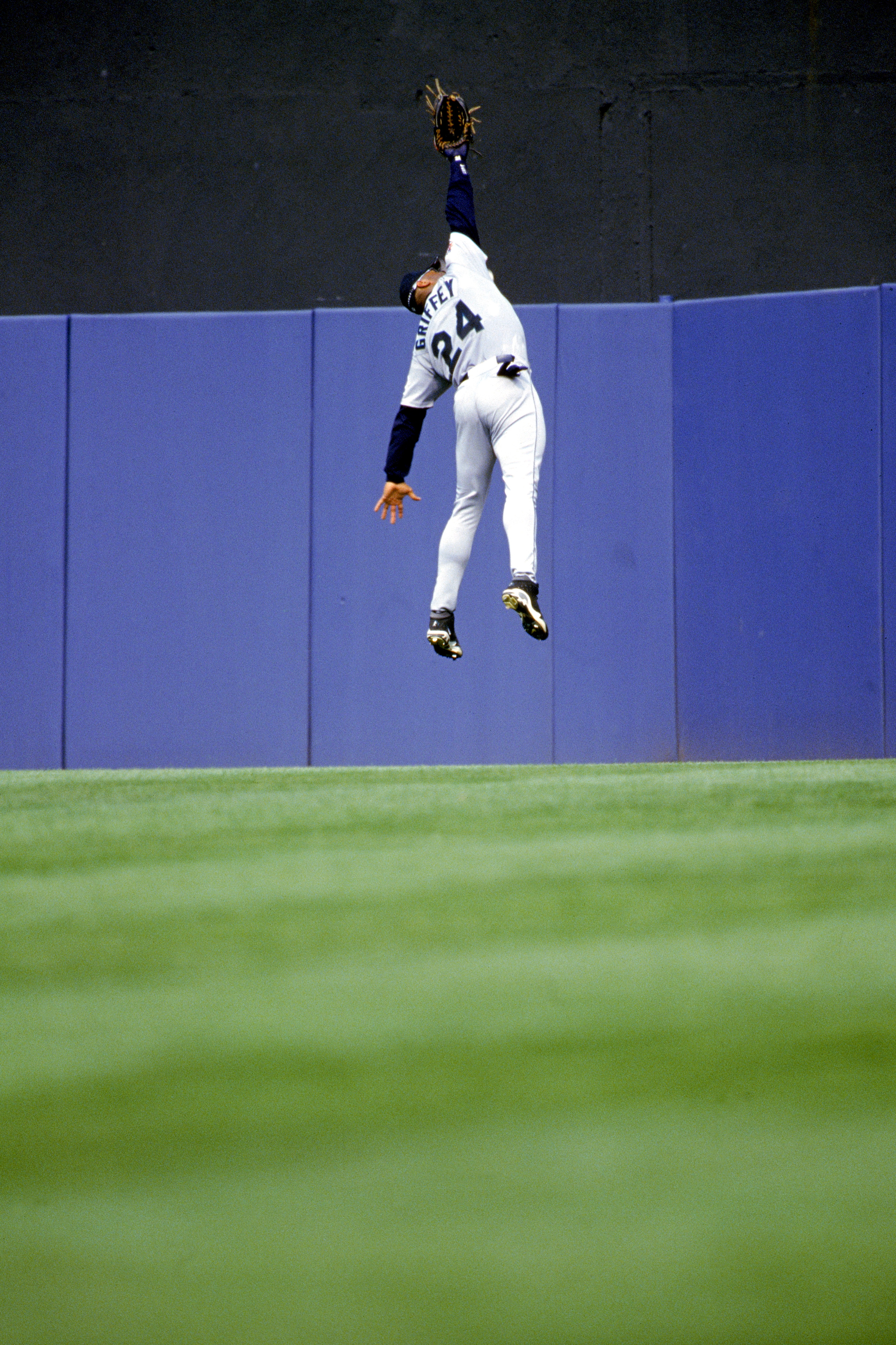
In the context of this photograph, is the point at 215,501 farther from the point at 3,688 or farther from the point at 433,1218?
the point at 433,1218

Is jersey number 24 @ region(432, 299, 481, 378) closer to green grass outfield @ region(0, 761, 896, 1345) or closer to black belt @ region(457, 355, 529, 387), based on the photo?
black belt @ region(457, 355, 529, 387)

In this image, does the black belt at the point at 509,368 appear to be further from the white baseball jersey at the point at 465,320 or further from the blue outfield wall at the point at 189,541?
the blue outfield wall at the point at 189,541

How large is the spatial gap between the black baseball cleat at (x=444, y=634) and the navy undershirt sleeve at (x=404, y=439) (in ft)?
1.45

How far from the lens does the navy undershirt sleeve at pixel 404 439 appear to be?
3.10 metres

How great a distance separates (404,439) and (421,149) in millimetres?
2132

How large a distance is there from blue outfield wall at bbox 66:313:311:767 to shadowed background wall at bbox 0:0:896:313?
0.44 metres

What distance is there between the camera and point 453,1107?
0.48 meters

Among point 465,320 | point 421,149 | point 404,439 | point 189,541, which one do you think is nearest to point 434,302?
point 465,320

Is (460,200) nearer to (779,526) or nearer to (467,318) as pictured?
(467,318)

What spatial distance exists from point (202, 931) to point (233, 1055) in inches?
11.2

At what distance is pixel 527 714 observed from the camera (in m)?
4.29

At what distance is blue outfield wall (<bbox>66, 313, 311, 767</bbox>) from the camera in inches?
171

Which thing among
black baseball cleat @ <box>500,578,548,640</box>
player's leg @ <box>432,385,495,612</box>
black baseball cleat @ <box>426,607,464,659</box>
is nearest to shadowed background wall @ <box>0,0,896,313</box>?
player's leg @ <box>432,385,495,612</box>

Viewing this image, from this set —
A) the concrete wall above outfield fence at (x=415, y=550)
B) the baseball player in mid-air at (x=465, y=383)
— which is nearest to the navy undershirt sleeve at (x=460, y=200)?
the baseball player in mid-air at (x=465, y=383)
